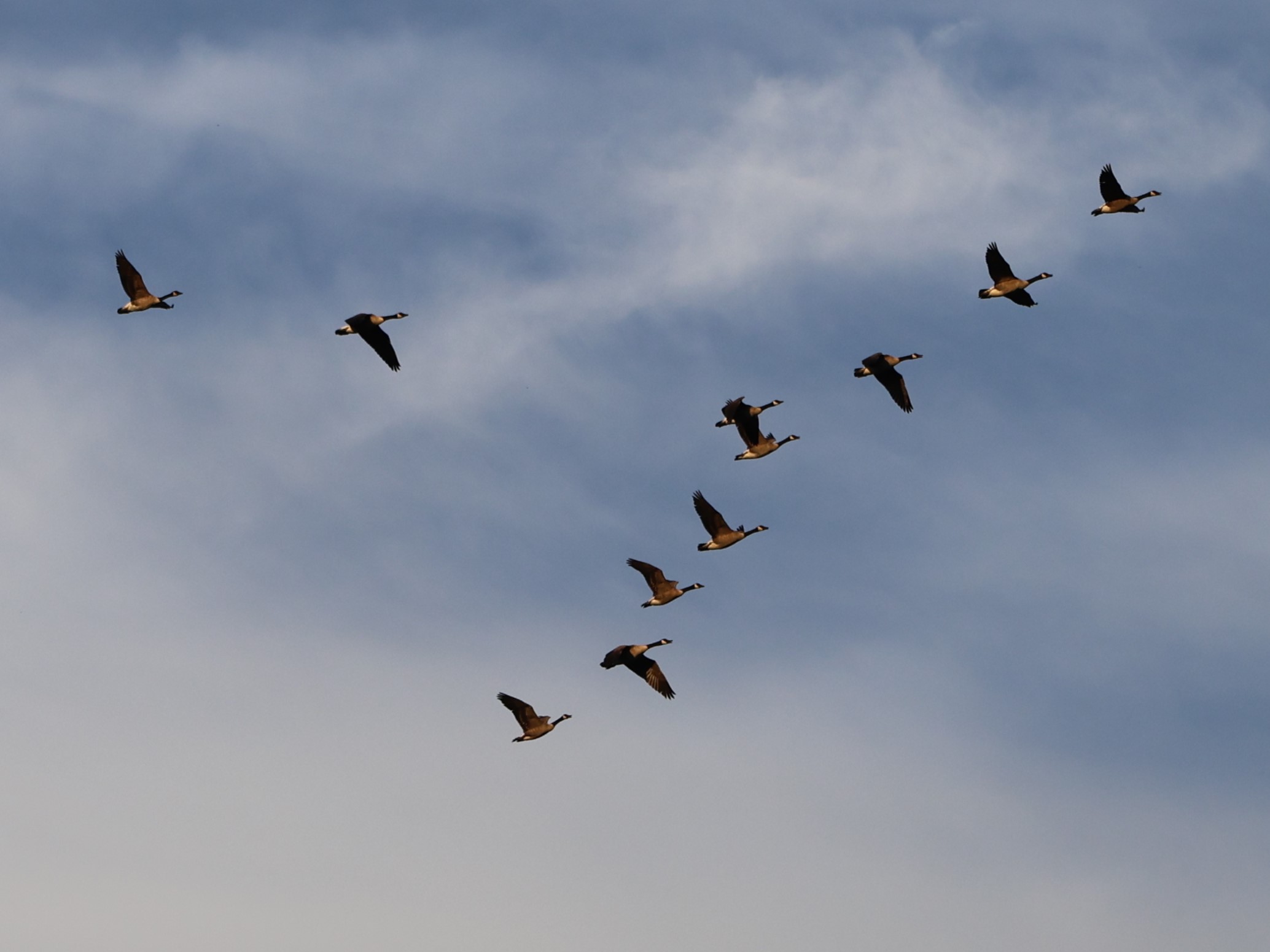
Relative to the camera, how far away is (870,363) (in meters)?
60.8

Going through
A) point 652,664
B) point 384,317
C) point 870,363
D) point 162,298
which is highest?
point 162,298

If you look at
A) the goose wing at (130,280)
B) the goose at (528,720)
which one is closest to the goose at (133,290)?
the goose wing at (130,280)

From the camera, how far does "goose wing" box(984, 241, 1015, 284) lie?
60.6 m

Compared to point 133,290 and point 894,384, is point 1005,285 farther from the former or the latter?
point 133,290

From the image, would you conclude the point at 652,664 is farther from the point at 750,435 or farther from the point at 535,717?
the point at 750,435

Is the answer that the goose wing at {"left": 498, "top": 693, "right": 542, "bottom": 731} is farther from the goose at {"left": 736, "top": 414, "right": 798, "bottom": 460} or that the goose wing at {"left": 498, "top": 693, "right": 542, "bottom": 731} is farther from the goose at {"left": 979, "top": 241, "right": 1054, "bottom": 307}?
the goose at {"left": 979, "top": 241, "right": 1054, "bottom": 307}

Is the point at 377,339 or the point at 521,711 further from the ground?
the point at 377,339

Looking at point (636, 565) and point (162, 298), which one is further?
point (162, 298)

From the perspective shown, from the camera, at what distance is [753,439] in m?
63.7

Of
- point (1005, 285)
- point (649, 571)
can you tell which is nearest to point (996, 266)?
point (1005, 285)

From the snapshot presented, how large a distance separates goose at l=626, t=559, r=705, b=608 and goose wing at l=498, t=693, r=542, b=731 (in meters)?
5.58

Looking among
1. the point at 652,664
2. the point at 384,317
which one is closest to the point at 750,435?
the point at 652,664

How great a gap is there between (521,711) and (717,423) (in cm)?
1301

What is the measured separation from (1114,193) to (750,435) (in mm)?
16370
